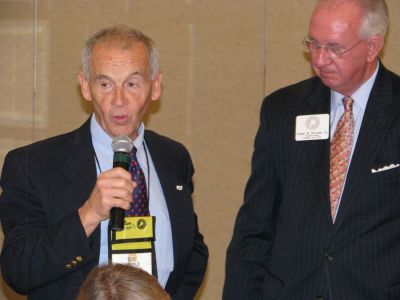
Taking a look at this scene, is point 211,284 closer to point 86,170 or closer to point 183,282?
point 183,282

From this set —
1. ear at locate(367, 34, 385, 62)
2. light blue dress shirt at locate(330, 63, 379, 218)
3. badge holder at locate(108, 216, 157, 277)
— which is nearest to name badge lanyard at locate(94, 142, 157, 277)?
badge holder at locate(108, 216, 157, 277)

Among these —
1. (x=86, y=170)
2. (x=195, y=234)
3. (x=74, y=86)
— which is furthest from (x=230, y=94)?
(x=86, y=170)

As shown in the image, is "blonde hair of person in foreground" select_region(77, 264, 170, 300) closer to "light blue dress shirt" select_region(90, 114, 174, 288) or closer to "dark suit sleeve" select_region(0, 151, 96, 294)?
"dark suit sleeve" select_region(0, 151, 96, 294)

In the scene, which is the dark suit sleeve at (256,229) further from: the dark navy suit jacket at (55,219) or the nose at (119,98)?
the nose at (119,98)

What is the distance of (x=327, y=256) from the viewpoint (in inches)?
122

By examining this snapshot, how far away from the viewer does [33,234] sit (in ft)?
9.80

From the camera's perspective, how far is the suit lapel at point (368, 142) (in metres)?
3.06

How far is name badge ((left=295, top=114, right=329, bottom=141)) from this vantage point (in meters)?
3.23

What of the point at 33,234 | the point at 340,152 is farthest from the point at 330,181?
the point at 33,234

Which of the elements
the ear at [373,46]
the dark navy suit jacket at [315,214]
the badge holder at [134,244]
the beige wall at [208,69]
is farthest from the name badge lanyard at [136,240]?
the beige wall at [208,69]

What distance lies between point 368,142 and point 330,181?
0.71ft

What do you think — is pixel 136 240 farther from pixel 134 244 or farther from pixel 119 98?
pixel 119 98

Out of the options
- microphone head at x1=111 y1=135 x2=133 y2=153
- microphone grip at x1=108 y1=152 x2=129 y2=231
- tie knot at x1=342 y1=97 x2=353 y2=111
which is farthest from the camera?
tie knot at x1=342 y1=97 x2=353 y2=111

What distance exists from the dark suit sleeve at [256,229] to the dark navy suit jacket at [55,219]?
0.71 ft
